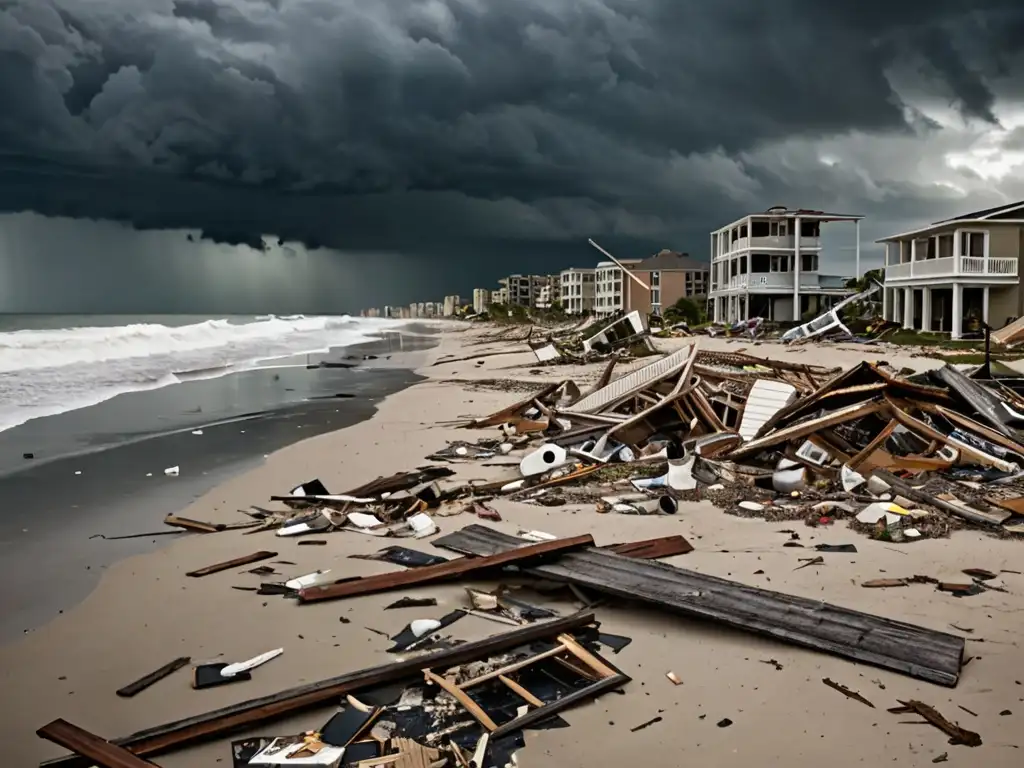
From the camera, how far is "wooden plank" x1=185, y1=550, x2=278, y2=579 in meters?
7.43

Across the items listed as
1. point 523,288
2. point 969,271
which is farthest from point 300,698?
point 523,288

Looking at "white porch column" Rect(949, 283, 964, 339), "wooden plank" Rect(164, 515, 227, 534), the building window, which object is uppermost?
the building window

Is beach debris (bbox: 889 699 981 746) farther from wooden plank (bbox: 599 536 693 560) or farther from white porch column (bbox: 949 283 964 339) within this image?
white porch column (bbox: 949 283 964 339)

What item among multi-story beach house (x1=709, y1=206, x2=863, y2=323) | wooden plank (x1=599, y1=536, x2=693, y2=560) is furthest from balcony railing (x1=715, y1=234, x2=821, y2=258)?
wooden plank (x1=599, y1=536, x2=693, y2=560)

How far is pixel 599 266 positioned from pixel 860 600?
113362 mm

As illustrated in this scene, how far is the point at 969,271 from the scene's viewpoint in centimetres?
3634

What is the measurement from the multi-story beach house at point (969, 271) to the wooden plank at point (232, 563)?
34249mm

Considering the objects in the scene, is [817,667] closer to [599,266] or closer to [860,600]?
[860,600]

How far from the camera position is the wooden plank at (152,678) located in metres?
5.09

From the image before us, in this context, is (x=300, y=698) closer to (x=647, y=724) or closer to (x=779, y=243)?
(x=647, y=724)

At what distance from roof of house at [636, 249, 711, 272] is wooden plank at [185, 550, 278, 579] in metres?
86.2

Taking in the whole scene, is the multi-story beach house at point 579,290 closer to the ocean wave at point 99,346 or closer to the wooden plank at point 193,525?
the ocean wave at point 99,346

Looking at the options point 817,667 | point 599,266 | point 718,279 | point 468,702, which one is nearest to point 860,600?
point 817,667

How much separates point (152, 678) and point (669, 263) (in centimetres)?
9044
